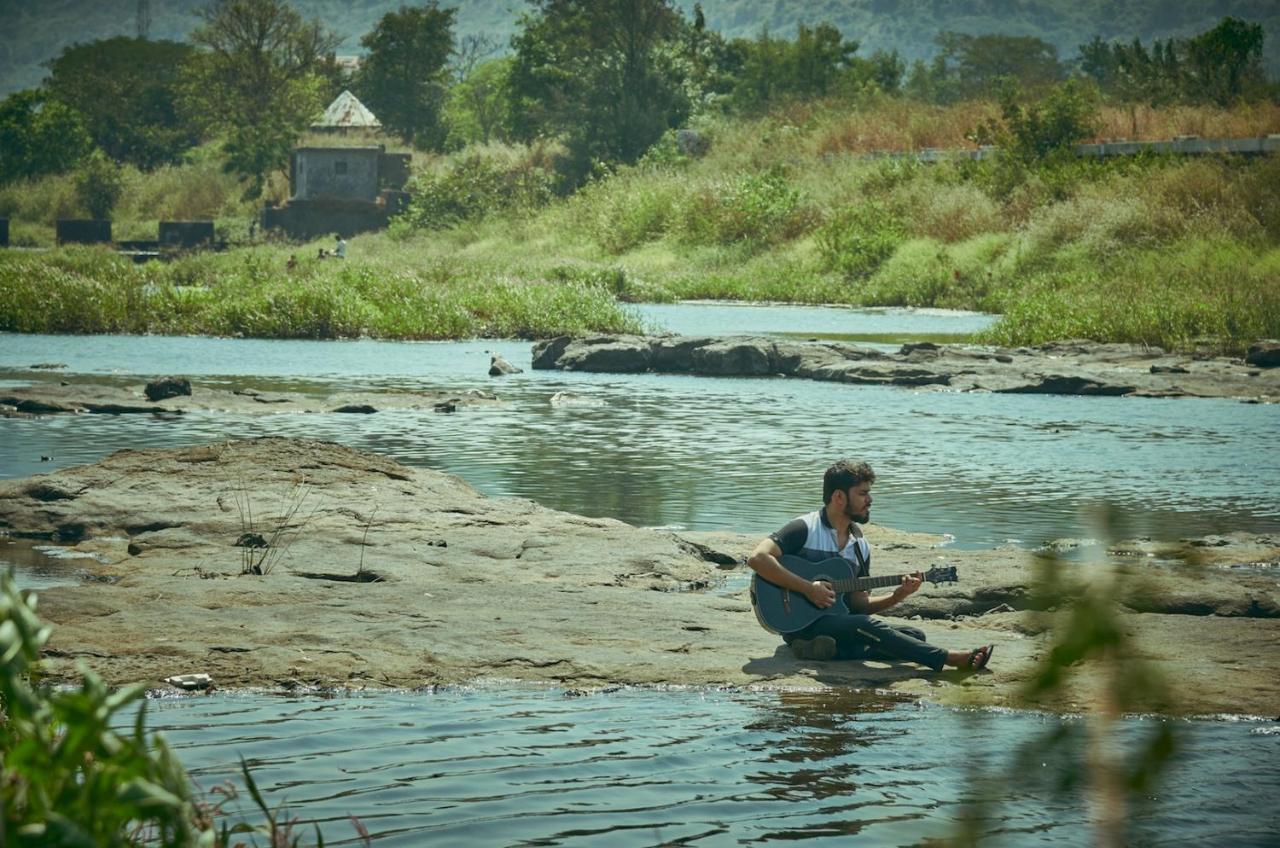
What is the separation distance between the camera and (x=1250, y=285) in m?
31.1


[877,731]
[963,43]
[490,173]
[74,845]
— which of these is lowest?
[877,731]

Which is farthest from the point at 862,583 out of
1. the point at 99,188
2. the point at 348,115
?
the point at 99,188

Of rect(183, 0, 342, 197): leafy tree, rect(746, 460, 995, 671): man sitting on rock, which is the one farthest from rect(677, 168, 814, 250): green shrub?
rect(746, 460, 995, 671): man sitting on rock

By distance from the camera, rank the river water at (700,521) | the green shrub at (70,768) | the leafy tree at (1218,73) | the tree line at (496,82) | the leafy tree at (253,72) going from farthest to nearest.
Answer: the leafy tree at (253,72)
the tree line at (496,82)
the leafy tree at (1218,73)
the river water at (700,521)
the green shrub at (70,768)

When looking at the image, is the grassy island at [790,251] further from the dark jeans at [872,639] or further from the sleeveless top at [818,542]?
the dark jeans at [872,639]

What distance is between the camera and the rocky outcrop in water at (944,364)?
25.1 meters

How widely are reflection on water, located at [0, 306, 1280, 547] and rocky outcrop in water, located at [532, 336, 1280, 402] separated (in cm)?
53

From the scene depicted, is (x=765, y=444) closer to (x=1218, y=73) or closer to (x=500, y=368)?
(x=500, y=368)

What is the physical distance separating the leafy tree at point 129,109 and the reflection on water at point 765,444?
230ft

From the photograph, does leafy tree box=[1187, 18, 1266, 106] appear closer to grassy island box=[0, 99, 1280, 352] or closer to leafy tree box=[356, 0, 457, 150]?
grassy island box=[0, 99, 1280, 352]

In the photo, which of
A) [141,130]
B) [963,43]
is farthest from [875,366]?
[963,43]

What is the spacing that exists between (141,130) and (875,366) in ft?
253

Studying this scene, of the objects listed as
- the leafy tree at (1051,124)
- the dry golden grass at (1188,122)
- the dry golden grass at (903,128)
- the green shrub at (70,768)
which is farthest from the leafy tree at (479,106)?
the green shrub at (70,768)

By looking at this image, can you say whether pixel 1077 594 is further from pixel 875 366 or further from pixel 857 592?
pixel 875 366
